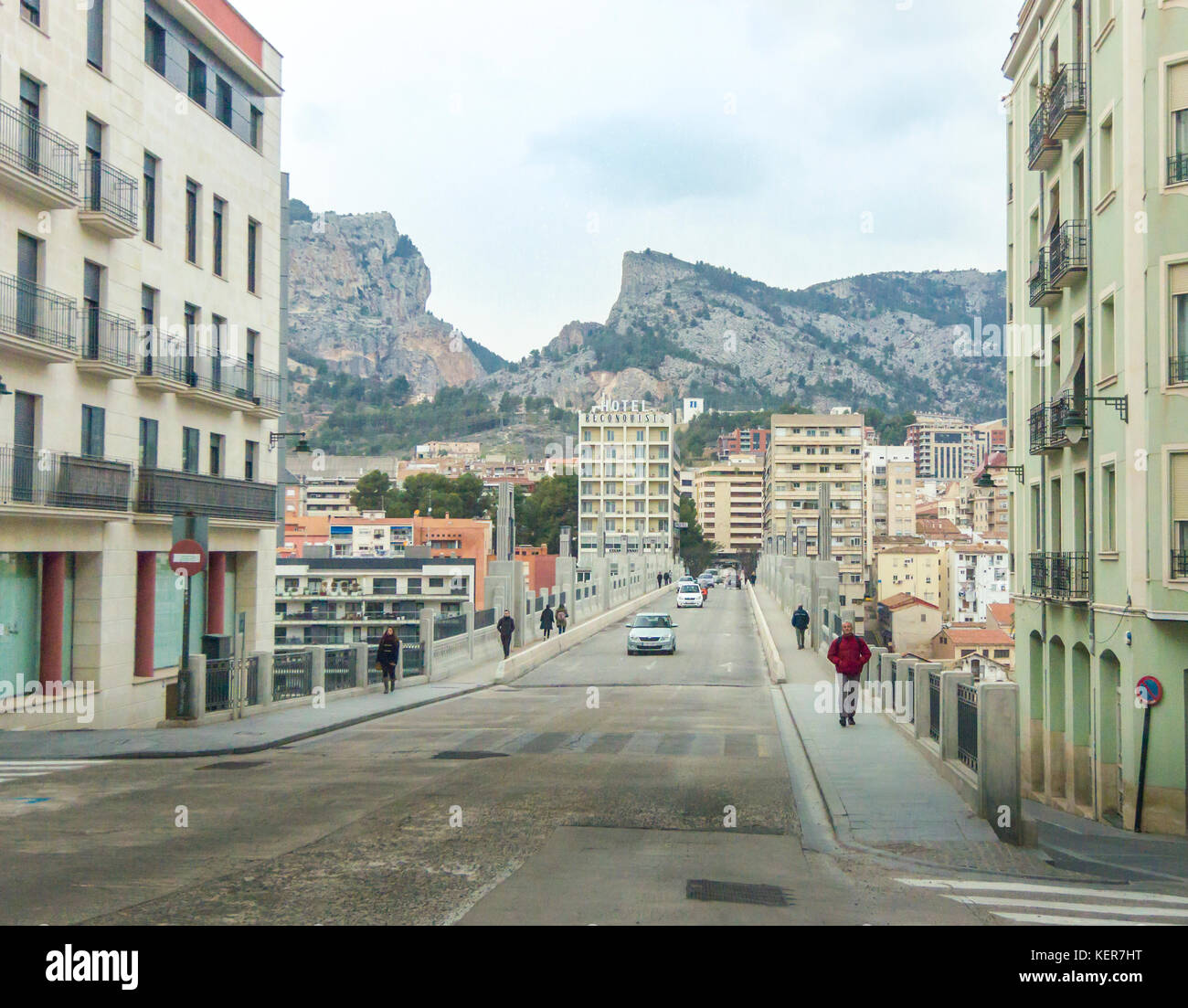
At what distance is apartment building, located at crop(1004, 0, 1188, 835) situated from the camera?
59.9 feet

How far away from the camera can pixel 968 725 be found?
15664 mm

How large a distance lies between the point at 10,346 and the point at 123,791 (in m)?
12.2

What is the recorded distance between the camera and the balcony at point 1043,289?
23734 mm

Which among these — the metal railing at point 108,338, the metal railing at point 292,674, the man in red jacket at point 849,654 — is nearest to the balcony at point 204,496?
the metal railing at point 108,338

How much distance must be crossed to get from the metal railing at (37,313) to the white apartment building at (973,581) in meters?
152

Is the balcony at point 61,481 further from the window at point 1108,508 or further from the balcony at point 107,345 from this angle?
the window at point 1108,508

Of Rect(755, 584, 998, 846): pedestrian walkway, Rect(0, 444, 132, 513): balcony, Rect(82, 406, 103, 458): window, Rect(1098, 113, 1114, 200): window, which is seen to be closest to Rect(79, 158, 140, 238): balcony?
Rect(82, 406, 103, 458): window

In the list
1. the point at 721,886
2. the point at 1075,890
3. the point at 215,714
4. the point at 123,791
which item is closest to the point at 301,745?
the point at 215,714

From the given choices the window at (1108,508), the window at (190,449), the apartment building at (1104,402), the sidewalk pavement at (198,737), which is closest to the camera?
the sidewalk pavement at (198,737)

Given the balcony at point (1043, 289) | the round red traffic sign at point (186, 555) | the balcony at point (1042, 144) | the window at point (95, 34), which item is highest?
the window at point (95, 34)

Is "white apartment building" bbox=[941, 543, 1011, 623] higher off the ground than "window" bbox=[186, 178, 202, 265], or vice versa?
"window" bbox=[186, 178, 202, 265]

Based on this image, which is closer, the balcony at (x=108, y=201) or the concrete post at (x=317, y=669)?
the balcony at (x=108, y=201)

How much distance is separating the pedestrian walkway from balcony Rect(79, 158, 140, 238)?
60.3 ft

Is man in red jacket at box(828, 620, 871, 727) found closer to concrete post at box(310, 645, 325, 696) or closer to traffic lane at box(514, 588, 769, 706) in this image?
concrete post at box(310, 645, 325, 696)
